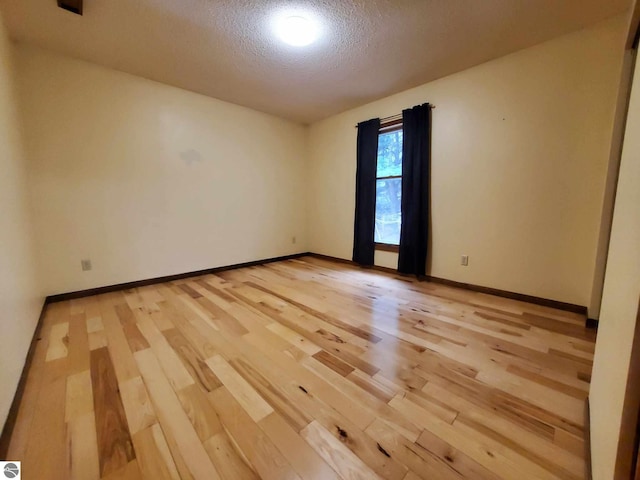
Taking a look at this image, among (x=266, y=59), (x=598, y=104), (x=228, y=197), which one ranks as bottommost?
(x=228, y=197)

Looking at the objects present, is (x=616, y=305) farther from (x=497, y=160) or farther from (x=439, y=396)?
(x=497, y=160)

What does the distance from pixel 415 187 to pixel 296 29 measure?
2.00 m

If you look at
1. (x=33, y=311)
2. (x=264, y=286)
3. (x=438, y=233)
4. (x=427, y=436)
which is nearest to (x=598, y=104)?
(x=438, y=233)

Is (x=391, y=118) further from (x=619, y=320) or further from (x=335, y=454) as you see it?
(x=335, y=454)

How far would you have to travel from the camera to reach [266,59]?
2.47m

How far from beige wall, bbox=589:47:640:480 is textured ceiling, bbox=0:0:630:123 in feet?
5.49

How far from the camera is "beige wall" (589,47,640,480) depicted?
2.05 ft

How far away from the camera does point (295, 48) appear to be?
2.29 m

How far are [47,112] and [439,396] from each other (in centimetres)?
380

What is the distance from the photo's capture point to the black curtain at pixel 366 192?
3.55 meters

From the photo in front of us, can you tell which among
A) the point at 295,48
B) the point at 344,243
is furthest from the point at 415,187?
the point at 295,48

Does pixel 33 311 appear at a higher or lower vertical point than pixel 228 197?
lower

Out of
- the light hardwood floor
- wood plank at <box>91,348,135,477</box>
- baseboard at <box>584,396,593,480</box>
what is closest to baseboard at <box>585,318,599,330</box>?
the light hardwood floor

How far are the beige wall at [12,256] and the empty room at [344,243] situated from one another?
29 millimetres
